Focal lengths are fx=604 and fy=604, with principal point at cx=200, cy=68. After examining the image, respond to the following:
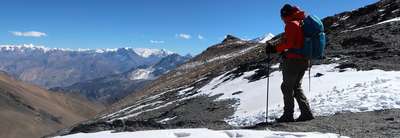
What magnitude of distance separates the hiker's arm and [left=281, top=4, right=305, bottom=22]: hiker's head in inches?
10.6

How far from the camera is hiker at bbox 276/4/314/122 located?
1561 centimetres

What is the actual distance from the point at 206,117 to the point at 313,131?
37.8 ft

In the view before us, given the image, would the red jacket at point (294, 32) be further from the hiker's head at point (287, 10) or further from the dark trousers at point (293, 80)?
the dark trousers at point (293, 80)

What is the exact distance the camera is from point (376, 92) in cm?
2006

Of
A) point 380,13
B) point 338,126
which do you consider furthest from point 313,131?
point 380,13

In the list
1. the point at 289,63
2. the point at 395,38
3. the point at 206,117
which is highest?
the point at 395,38

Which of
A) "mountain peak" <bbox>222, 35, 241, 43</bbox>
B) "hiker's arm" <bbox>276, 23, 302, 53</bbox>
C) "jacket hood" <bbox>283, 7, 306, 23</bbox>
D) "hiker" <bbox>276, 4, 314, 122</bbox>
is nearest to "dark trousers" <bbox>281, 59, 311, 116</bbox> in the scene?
"hiker" <bbox>276, 4, 314, 122</bbox>

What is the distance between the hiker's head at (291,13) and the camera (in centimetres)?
1570

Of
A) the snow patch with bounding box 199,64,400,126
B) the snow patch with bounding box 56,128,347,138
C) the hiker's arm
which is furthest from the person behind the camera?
the snow patch with bounding box 199,64,400,126

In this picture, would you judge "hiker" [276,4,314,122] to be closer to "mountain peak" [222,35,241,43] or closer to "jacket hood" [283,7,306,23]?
"jacket hood" [283,7,306,23]

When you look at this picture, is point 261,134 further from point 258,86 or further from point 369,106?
point 258,86

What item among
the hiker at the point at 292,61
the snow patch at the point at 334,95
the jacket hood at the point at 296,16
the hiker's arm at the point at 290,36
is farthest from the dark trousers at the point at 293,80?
the snow patch at the point at 334,95

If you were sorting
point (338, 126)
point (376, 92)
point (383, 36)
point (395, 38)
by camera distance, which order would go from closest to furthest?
point (338, 126), point (376, 92), point (395, 38), point (383, 36)

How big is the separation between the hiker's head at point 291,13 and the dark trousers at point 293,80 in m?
1.18
